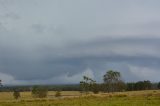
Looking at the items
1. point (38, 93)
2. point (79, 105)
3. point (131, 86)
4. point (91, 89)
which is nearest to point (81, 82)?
point (91, 89)

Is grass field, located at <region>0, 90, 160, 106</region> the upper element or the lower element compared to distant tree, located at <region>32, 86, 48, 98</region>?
lower

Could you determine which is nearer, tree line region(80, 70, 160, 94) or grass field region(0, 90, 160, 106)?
grass field region(0, 90, 160, 106)

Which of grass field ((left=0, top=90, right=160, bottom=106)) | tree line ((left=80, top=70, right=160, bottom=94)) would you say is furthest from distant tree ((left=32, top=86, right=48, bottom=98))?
grass field ((left=0, top=90, right=160, bottom=106))

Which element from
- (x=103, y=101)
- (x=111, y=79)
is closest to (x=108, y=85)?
(x=111, y=79)

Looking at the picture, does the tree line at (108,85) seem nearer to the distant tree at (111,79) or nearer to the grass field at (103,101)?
the distant tree at (111,79)

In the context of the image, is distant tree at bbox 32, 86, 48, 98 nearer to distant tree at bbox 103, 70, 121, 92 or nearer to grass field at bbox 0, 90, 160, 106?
distant tree at bbox 103, 70, 121, 92

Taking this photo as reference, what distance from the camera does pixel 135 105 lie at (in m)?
42.7

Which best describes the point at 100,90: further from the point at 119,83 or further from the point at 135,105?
the point at 135,105

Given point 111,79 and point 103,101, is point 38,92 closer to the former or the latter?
point 111,79

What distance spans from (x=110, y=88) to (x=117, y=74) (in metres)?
7.77

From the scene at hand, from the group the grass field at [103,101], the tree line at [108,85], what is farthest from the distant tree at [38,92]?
the grass field at [103,101]

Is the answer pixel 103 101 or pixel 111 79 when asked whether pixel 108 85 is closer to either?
pixel 111 79

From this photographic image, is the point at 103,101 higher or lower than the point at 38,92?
lower

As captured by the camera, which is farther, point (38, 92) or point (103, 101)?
point (38, 92)
